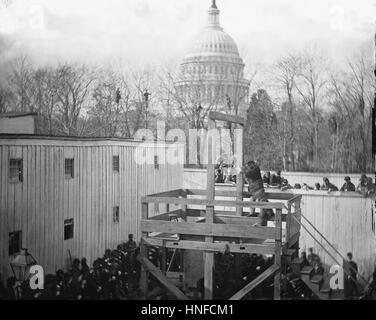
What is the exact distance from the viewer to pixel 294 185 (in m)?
10.9

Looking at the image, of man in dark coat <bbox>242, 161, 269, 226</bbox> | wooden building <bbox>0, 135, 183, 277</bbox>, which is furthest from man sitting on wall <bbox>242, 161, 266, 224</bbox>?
wooden building <bbox>0, 135, 183, 277</bbox>

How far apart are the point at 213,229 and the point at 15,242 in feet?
10.6

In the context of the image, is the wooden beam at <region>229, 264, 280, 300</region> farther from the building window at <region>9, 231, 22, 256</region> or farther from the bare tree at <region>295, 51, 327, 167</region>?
the building window at <region>9, 231, 22, 256</region>

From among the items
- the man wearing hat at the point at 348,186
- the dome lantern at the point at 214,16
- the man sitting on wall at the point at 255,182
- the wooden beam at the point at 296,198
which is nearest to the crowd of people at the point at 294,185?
the man wearing hat at the point at 348,186

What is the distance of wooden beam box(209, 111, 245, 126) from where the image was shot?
31.9 ft

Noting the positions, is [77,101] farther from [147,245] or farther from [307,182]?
[307,182]

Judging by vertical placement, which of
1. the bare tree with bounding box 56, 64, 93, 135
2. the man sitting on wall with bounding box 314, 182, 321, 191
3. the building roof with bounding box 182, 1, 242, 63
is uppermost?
the building roof with bounding box 182, 1, 242, 63

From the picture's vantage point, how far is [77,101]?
10.2 m

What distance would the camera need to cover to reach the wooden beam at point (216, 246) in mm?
9477

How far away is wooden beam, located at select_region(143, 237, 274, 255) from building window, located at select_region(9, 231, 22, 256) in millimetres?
2085

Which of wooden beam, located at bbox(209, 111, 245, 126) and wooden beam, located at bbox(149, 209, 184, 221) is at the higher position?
wooden beam, located at bbox(209, 111, 245, 126)

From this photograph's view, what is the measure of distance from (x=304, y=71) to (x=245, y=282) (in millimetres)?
3968
